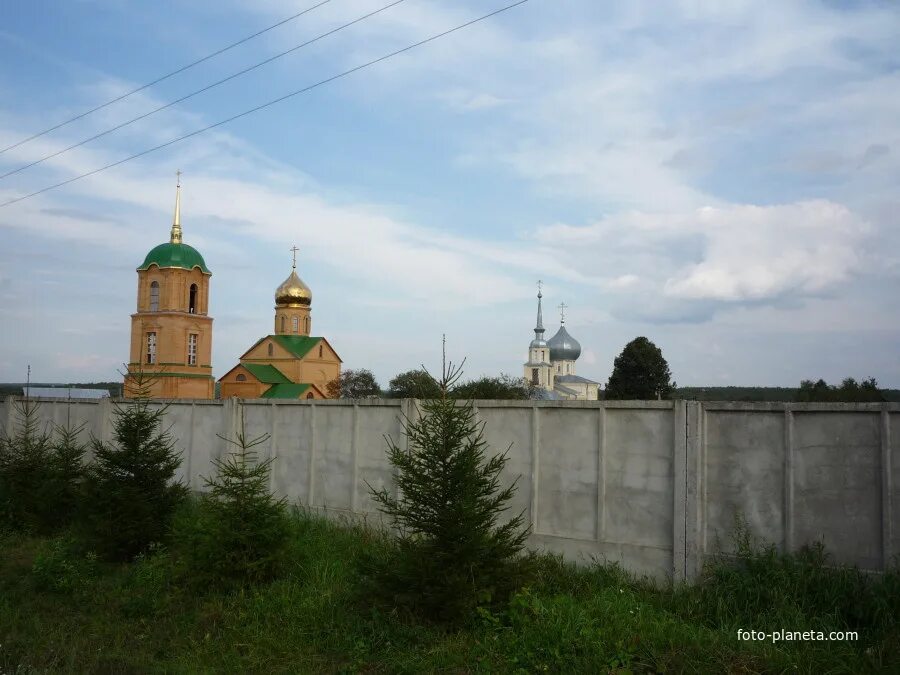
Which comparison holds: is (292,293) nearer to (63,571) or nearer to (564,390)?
(564,390)

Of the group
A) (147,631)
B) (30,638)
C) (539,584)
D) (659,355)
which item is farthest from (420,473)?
(659,355)

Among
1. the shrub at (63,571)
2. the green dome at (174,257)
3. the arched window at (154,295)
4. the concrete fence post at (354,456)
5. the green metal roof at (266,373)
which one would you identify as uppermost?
the green dome at (174,257)

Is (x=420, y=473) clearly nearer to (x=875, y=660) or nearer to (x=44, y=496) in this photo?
(x=875, y=660)

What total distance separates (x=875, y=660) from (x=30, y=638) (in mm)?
7713

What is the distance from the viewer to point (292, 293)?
208 feet

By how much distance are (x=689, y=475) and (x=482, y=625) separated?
2454 mm

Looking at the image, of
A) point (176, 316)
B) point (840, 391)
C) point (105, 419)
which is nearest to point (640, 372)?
point (840, 391)

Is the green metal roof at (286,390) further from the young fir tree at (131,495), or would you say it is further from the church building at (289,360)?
the young fir tree at (131,495)

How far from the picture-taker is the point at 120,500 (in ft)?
35.5

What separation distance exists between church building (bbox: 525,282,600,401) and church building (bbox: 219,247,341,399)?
4117 cm

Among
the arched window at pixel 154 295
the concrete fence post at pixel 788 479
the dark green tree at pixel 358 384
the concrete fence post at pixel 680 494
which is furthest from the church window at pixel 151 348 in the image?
the concrete fence post at pixel 788 479

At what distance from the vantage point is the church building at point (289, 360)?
195 ft

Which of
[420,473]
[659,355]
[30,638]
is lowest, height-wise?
[30,638]

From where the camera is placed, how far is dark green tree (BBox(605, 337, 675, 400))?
63750mm
